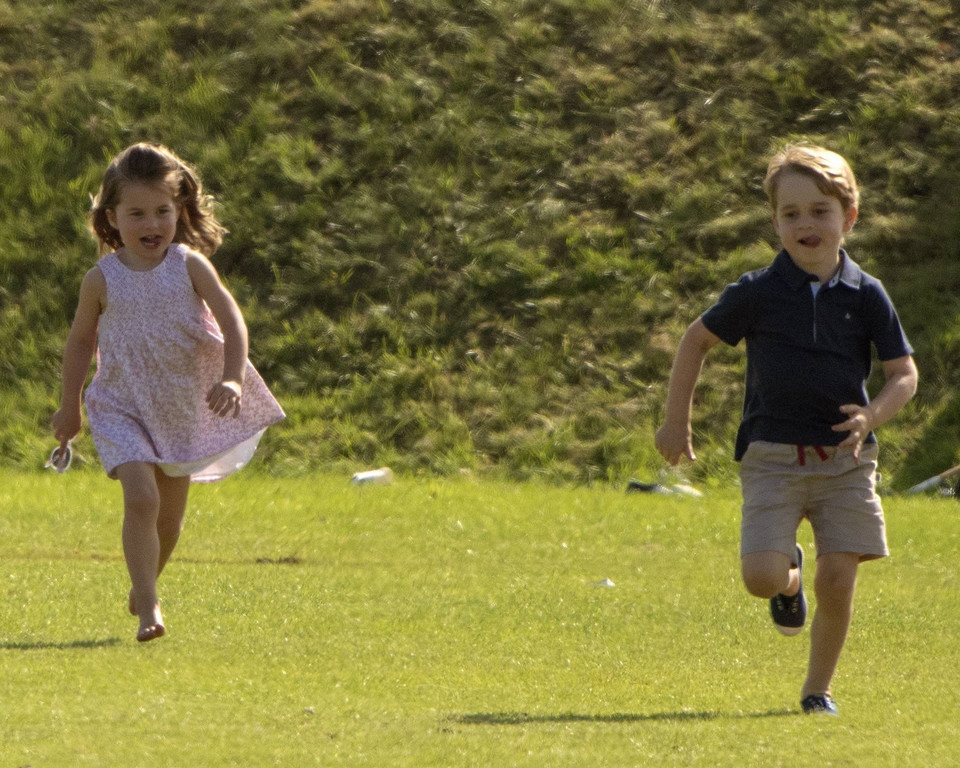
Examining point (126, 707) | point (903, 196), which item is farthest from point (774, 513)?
point (903, 196)

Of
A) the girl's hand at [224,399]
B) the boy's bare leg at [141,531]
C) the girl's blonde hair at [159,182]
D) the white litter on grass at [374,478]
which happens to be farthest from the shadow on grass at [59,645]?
the white litter on grass at [374,478]

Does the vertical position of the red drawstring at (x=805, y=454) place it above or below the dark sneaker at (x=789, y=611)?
above

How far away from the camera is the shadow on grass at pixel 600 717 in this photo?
15.4 feet

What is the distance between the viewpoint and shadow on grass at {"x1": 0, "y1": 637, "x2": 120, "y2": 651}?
18.9ft

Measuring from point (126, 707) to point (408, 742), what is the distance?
882mm

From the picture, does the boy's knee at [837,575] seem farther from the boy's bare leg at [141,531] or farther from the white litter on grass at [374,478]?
the white litter on grass at [374,478]

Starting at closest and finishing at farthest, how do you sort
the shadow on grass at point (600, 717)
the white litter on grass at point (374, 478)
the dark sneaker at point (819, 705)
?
1. the shadow on grass at point (600, 717)
2. the dark sneaker at point (819, 705)
3. the white litter on grass at point (374, 478)

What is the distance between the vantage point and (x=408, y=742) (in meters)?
4.33

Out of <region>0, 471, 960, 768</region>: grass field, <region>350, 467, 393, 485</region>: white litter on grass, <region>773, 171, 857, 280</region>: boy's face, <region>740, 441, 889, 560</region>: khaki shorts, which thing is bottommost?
<region>350, 467, 393, 485</region>: white litter on grass

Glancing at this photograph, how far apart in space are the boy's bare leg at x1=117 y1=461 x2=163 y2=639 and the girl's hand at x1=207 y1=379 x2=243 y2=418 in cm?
37

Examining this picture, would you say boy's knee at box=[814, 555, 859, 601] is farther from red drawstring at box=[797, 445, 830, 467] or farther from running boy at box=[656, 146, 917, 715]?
red drawstring at box=[797, 445, 830, 467]

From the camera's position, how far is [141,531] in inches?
224

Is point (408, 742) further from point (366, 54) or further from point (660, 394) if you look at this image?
point (366, 54)

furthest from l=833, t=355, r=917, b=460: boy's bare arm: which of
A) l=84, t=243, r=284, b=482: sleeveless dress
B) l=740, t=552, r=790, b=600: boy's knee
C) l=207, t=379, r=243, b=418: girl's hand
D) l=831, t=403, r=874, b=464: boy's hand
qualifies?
l=84, t=243, r=284, b=482: sleeveless dress
